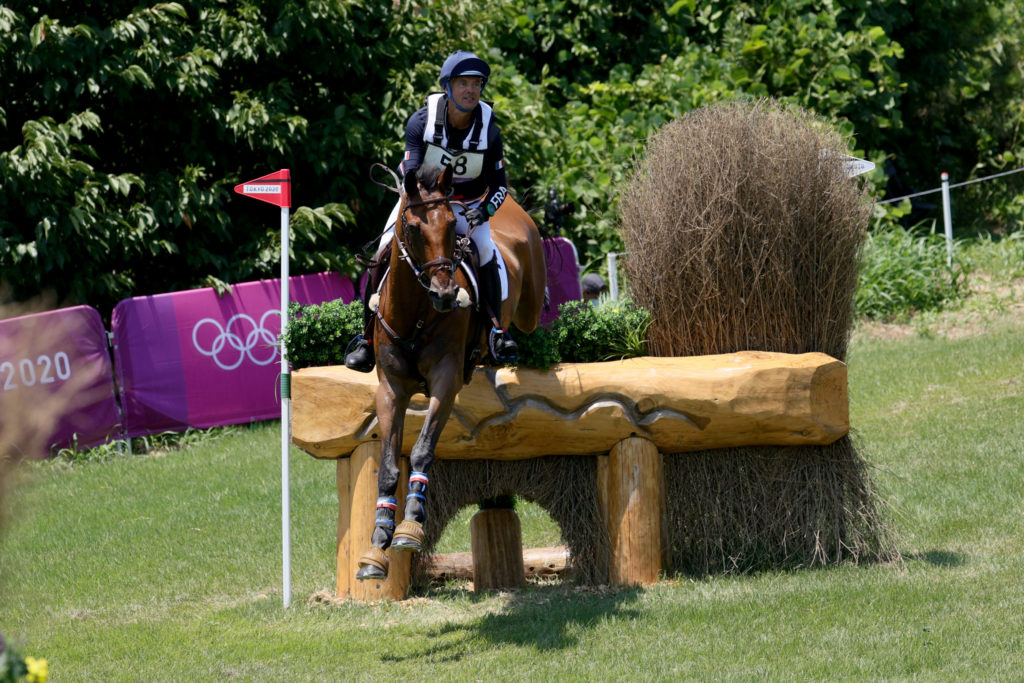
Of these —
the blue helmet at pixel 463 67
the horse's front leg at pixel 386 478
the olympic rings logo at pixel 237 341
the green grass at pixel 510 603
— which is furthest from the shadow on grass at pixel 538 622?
the olympic rings logo at pixel 237 341

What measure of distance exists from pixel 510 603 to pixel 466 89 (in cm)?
308

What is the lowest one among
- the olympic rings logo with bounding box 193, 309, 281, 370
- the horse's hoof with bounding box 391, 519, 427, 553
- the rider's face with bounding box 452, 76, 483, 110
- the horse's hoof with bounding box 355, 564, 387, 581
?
the horse's hoof with bounding box 355, 564, 387, 581

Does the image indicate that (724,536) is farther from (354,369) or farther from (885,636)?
(354,369)

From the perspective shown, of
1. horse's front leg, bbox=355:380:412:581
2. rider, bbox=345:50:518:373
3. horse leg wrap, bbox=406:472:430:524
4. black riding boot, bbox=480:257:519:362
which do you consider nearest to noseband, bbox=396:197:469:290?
rider, bbox=345:50:518:373

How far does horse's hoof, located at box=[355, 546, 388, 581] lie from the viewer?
608cm

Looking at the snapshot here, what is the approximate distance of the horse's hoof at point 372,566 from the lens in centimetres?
608

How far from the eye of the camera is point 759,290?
746cm

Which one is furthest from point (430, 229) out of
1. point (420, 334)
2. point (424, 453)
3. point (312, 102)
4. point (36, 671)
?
point (312, 102)

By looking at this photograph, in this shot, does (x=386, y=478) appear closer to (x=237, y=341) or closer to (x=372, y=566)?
(x=372, y=566)

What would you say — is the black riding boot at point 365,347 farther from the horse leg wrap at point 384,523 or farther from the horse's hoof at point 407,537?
the horse's hoof at point 407,537

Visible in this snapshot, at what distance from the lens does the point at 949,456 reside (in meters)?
9.88

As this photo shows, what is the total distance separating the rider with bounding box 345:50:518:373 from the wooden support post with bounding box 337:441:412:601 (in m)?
0.72

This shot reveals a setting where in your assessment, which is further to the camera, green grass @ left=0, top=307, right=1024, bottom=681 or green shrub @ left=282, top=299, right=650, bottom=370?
green shrub @ left=282, top=299, right=650, bottom=370

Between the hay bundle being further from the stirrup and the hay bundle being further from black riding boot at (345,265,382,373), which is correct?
black riding boot at (345,265,382,373)
